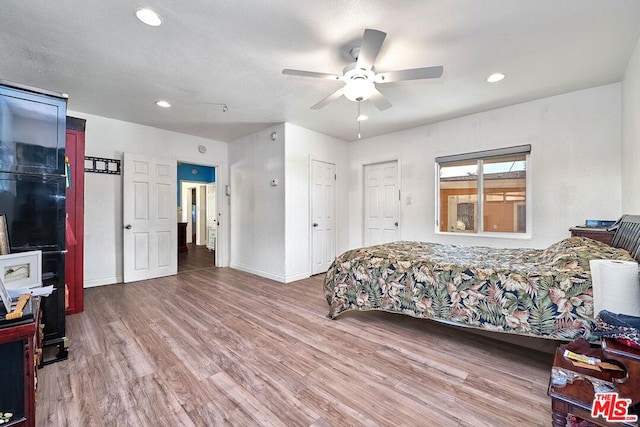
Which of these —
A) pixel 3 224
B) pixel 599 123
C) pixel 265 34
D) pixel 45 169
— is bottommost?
pixel 3 224

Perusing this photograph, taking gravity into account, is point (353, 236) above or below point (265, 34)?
below

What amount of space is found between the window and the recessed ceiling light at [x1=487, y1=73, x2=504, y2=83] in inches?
43.7

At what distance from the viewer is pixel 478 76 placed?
9.02ft

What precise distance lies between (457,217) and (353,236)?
6.46 feet

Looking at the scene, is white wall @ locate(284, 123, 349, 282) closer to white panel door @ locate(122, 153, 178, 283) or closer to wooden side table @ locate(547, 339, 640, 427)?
white panel door @ locate(122, 153, 178, 283)

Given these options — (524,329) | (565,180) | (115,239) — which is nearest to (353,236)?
(565,180)

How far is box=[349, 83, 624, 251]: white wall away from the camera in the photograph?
296cm

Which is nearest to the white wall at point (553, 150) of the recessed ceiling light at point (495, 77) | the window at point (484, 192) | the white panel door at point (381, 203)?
the window at point (484, 192)

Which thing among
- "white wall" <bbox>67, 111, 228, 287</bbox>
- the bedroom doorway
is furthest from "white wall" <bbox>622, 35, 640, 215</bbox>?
the bedroom doorway

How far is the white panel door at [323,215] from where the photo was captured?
4.63 m

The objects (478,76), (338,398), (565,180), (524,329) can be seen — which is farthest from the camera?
(565,180)

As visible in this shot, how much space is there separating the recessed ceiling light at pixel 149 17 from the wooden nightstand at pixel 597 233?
423cm

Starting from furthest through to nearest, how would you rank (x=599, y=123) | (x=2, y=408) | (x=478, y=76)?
(x=599, y=123), (x=478, y=76), (x=2, y=408)

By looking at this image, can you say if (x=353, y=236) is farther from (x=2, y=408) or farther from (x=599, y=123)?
(x=2, y=408)
